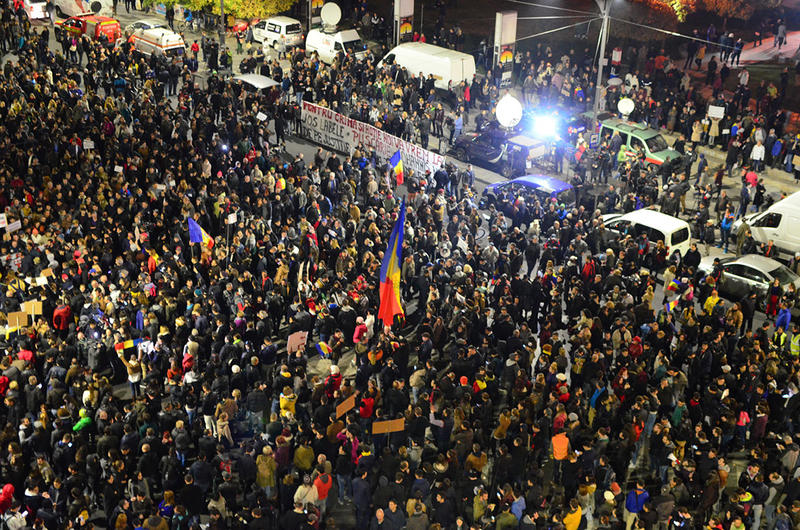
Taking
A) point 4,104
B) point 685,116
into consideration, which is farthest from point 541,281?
point 4,104

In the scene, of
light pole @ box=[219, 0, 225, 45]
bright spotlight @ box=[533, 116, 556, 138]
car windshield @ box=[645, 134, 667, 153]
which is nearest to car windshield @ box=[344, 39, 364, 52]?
light pole @ box=[219, 0, 225, 45]

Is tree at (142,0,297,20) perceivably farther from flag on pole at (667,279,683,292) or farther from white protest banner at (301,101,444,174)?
flag on pole at (667,279,683,292)

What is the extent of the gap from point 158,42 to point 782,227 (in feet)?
85.6

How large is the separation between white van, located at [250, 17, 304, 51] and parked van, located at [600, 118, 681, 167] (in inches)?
697

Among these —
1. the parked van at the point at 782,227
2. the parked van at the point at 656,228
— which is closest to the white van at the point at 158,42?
the parked van at the point at 656,228

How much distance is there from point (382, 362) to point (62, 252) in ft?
26.5

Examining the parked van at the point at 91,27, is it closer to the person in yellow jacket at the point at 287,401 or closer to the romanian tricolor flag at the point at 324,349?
the romanian tricolor flag at the point at 324,349

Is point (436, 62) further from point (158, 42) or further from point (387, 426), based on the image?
point (387, 426)

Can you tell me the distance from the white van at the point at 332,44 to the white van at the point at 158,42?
537cm

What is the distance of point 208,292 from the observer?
787 inches

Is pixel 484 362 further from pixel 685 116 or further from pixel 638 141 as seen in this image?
pixel 685 116

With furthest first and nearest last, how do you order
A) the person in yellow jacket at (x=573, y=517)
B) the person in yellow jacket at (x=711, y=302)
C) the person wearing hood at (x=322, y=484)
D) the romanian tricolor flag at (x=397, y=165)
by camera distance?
1. the romanian tricolor flag at (x=397, y=165)
2. the person in yellow jacket at (x=711, y=302)
3. the person wearing hood at (x=322, y=484)
4. the person in yellow jacket at (x=573, y=517)

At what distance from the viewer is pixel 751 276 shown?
22.4 meters

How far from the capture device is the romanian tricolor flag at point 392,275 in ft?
59.8
